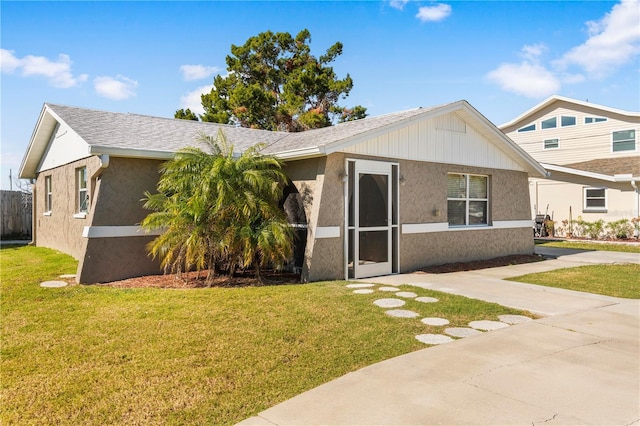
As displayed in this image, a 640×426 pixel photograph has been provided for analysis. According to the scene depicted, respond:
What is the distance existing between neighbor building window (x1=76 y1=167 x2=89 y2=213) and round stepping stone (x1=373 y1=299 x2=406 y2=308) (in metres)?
8.00

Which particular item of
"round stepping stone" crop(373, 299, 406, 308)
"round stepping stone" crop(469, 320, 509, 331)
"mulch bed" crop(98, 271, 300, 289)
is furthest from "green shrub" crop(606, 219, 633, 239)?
"round stepping stone" crop(469, 320, 509, 331)

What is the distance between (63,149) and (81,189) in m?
2.01

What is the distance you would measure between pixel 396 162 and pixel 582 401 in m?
6.94

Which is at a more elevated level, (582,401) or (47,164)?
(47,164)

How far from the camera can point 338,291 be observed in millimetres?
7609

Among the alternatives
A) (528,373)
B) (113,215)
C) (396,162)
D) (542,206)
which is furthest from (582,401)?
(542,206)

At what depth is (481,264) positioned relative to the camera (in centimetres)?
1145

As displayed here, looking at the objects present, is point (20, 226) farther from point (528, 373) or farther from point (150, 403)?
point (528, 373)

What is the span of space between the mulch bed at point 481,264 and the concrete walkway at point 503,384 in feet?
14.4

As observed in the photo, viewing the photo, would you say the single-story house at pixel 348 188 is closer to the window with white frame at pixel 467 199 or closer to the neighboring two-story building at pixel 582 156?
the window with white frame at pixel 467 199

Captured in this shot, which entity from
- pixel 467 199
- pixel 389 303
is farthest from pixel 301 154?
pixel 467 199

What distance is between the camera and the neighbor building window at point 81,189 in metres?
11.0

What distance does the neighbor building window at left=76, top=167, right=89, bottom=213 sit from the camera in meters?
11.0

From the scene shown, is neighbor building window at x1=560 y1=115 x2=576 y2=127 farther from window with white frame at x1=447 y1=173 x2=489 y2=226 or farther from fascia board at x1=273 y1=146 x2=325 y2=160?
fascia board at x1=273 y1=146 x2=325 y2=160
